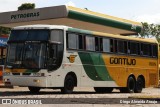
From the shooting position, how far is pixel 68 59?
1939 centimetres

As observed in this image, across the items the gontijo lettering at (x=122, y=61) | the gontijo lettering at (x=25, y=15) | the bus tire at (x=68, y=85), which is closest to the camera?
the bus tire at (x=68, y=85)

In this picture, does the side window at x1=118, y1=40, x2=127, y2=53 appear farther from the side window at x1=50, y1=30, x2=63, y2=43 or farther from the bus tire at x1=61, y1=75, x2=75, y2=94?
the side window at x1=50, y1=30, x2=63, y2=43

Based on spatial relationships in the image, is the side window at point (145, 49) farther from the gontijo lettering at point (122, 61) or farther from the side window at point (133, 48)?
the gontijo lettering at point (122, 61)

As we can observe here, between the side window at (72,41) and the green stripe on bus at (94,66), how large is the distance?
48cm

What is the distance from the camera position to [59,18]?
31.4 m

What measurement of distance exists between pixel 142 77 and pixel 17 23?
14033 millimetres

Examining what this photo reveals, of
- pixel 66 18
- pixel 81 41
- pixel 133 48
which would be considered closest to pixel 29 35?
pixel 81 41

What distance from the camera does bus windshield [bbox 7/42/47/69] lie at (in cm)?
1831

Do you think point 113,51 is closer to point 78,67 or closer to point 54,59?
point 78,67

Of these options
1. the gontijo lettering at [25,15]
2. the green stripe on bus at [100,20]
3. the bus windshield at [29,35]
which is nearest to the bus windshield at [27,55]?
the bus windshield at [29,35]

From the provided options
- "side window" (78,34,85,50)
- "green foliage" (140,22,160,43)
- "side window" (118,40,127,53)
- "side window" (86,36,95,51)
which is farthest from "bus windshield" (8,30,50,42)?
"green foliage" (140,22,160,43)

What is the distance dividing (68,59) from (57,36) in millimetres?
1176

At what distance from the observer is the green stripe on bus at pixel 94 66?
20.7m

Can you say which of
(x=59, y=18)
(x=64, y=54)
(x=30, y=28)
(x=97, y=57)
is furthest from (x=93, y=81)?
(x=59, y=18)
